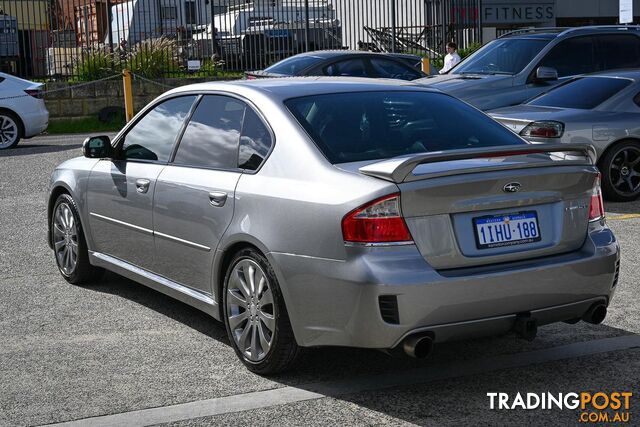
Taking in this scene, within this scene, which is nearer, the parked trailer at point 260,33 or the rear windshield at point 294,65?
the rear windshield at point 294,65

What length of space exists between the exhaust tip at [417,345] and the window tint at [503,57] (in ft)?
32.8

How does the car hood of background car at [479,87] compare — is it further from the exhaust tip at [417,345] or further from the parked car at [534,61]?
the exhaust tip at [417,345]

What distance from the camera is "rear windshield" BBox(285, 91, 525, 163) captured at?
5457 millimetres

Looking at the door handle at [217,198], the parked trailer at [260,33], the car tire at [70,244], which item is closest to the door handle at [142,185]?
the door handle at [217,198]

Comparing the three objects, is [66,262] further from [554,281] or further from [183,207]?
[554,281]

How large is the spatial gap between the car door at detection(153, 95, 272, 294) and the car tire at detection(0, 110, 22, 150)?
1325 cm

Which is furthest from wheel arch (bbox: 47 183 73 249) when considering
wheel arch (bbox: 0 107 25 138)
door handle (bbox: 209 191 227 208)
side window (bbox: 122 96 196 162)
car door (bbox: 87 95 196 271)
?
wheel arch (bbox: 0 107 25 138)

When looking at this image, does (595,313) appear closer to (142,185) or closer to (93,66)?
(142,185)

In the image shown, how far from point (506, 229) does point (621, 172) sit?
22.0ft

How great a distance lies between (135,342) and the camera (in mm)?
6156

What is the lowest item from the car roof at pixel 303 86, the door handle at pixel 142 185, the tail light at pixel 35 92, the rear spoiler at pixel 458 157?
the tail light at pixel 35 92

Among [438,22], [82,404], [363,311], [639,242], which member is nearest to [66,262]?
[82,404]

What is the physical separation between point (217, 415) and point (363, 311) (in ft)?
2.68

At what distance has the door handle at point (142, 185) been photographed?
642 cm
